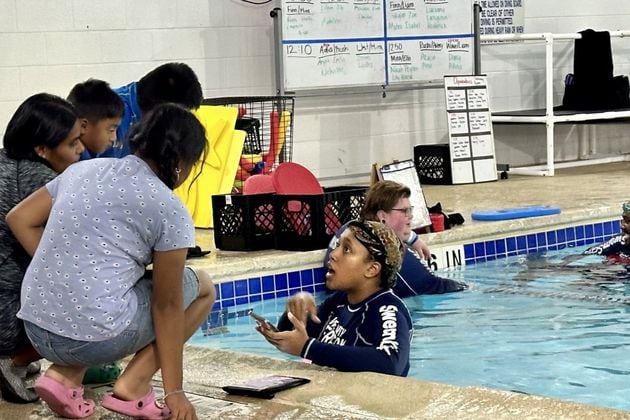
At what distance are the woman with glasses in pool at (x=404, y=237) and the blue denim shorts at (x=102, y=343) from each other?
86.3 inches

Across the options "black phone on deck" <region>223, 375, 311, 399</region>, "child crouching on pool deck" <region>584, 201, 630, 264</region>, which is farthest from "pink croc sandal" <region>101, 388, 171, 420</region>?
"child crouching on pool deck" <region>584, 201, 630, 264</region>

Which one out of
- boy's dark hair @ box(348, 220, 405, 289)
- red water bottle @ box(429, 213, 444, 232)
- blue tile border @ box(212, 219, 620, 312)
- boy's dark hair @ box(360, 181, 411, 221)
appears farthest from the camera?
red water bottle @ box(429, 213, 444, 232)

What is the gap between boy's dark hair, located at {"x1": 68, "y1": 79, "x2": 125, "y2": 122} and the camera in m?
4.42

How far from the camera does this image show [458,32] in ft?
34.1

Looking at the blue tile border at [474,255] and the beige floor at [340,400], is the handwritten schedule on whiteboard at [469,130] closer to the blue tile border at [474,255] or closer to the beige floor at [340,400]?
the blue tile border at [474,255]

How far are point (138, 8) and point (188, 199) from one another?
205 cm

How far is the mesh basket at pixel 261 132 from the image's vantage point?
8070mm

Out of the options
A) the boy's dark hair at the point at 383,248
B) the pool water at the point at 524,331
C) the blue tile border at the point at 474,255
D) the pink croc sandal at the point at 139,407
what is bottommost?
the pool water at the point at 524,331

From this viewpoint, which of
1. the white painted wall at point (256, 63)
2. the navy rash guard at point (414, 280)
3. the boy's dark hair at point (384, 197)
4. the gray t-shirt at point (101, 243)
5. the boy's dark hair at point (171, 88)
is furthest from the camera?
the white painted wall at point (256, 63)

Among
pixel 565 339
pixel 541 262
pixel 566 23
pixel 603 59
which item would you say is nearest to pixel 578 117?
pixel 603 59

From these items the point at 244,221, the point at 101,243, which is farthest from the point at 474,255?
the point at 101,243

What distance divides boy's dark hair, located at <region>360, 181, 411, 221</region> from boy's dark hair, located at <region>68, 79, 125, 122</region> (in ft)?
5.31

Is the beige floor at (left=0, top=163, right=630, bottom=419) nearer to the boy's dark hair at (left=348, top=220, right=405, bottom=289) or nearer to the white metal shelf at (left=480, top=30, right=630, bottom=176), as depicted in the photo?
the boy's dark hair at (left=348, top=220, right=405, bottom=289)

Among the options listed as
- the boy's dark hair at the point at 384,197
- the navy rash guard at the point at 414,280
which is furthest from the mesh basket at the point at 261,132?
the boy's dark hair at the point at 384,197
